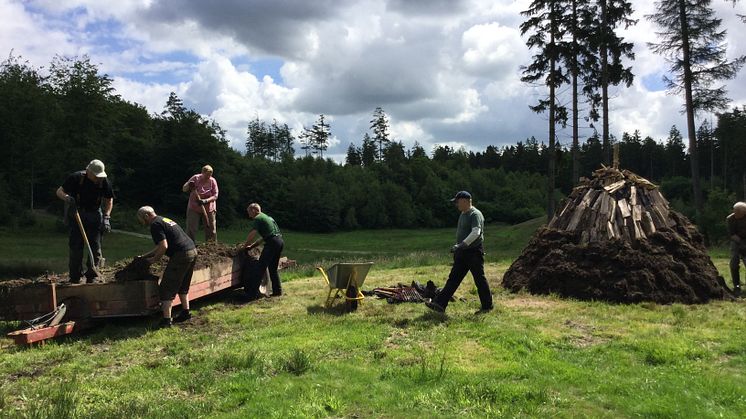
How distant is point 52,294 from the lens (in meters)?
7.55

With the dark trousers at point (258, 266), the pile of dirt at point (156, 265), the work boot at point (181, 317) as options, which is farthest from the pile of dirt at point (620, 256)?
the work boot at point (181, 317)

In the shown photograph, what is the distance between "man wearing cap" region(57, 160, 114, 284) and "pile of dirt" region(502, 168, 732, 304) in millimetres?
7412

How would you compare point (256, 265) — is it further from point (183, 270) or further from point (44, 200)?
point (44, 200)

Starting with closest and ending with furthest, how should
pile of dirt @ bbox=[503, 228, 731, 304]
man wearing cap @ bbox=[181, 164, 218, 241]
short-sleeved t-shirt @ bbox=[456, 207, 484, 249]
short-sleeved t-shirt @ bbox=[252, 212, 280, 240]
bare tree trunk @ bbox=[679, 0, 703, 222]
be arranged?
short-sleeved t-shirt @ bbox=[456, 207, 484, 249] → pile of dirt @ bbox=[503, 228, 731, 304] → short-sleeved t-shirt @ bbox=[252, 212, 280, 240] → man wearing cap @ bbox=[181, 164, 218, 241] → bare tree trunk @ bbox=[679, 0, 703, 222]

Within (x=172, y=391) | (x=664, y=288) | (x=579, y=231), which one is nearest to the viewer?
(x=172, y=391)

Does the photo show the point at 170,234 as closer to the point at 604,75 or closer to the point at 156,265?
the point at 156,265

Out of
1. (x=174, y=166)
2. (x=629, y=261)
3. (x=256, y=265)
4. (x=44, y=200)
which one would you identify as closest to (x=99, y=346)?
(x=256, y=265)

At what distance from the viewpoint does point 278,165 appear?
84562 millimetres

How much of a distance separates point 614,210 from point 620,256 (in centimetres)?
148

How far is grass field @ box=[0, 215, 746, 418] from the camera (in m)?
4.73

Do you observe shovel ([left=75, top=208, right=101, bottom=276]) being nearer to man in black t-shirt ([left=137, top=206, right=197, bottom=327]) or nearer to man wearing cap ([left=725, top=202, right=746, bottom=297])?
man in black t-shirt ([left=137, top=206, right=197, bottom=327])

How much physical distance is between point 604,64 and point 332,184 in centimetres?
5634

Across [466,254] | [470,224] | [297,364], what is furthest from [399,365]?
[470,224]

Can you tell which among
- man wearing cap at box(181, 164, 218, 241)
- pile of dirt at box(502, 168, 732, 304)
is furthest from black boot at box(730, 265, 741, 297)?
man wearing cap at box(181, 164, 218, 241)
